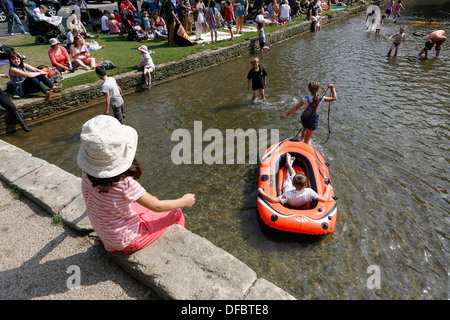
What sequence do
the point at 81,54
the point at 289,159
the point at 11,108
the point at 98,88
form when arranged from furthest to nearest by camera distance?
the point at 81,54
the point at 98,88
the point at 11,108
the point at 289,159

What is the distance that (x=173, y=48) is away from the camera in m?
12.8

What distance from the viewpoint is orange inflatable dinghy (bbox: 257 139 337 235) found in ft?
12.9

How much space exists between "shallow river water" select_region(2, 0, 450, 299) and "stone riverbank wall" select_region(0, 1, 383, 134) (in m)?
0.42

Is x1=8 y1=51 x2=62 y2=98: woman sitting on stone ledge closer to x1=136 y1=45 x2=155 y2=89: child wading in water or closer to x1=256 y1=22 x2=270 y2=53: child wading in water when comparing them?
x1=136 y1=45 x2=155 y2=89: child wading in water

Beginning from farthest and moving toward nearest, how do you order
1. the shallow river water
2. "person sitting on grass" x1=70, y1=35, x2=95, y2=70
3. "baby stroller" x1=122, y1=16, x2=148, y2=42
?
"baby stroller" x1=122, y1=16, x2=148, y2=42
"person sitting on grass" x1=70, y1=35, x2=95, y2=70
the shallow river water

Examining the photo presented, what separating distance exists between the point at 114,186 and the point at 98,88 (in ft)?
Result: 26.3

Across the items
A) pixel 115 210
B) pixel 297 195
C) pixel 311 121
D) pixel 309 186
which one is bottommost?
pixel 309 186

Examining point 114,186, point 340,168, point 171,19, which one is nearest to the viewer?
point 114,186

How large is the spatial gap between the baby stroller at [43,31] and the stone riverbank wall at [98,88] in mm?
5662

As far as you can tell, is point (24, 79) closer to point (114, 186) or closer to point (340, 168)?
point (114, 186)

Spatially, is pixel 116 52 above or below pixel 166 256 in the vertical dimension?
above

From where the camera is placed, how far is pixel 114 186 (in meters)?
2.27

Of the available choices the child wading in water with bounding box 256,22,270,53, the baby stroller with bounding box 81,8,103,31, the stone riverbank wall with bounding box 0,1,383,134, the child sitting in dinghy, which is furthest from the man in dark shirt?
the child sitting in dinghy

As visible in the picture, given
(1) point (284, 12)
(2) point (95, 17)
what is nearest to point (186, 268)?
(2) point (95, 17)
